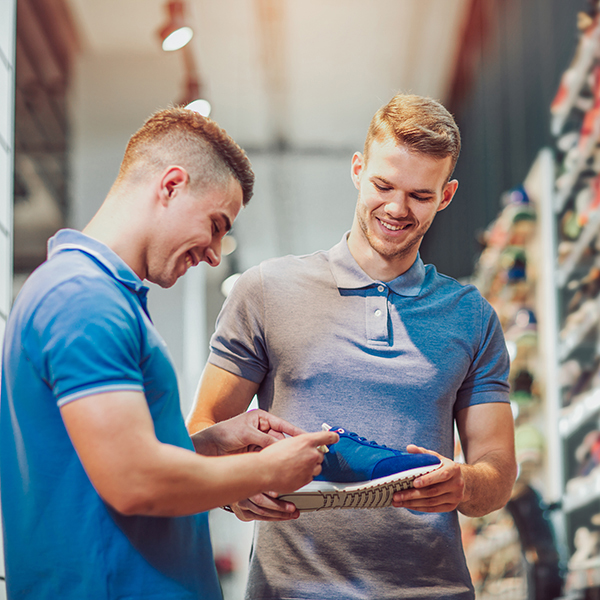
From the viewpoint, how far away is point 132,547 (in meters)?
1.00

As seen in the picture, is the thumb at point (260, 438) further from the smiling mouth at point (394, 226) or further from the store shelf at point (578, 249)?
the store shelf at point (578, 249)

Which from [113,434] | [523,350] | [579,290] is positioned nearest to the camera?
[113,434]

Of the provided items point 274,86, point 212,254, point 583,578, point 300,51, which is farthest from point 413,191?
point 274,86

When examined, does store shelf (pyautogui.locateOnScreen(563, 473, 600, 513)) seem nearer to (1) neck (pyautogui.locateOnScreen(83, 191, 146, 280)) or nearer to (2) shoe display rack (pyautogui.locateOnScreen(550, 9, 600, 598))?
(2) shoe display rack (pyautogui.locateOnScreen(550, 9, 600, 598))

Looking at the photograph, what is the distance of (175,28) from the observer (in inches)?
167

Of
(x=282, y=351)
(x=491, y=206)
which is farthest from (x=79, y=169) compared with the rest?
(x=282, y=351)

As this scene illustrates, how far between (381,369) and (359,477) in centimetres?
31

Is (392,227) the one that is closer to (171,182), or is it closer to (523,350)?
(171,182)

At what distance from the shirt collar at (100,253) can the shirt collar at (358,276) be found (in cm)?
64

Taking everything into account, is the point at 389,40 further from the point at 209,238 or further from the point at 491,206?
the point at 209,238

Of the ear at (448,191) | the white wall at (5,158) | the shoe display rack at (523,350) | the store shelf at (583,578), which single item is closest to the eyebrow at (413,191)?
the ear at (448,191)

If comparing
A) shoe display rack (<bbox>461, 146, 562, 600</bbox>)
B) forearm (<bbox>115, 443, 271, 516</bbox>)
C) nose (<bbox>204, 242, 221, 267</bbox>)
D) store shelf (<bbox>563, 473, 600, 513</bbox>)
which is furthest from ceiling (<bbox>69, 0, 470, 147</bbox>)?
forearm (<bbox>115, 443, 271, 516</bbox>)

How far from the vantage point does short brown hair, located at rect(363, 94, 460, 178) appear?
5.17 feet

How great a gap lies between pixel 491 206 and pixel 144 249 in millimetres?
5706
